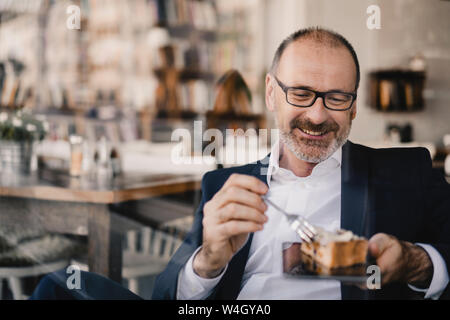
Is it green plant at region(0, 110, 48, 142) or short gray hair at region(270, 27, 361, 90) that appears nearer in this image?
short gray hair at region(270, 27, 361, 90)

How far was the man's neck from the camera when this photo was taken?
1.19m

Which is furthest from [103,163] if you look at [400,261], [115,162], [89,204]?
A: [400,261]

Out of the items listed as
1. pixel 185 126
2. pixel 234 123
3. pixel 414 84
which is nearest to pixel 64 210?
pixel 185 126

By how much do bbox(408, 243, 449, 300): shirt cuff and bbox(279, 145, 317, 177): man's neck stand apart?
1.27 ft

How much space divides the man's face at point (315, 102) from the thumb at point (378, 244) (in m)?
0.27

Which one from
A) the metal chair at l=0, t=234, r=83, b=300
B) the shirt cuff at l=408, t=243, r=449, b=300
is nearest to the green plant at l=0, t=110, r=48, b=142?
the metal chair at l=0, t=234, r=83, b=300

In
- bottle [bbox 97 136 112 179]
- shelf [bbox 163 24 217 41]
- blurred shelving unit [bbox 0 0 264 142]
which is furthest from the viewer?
bottle [bbox 97 136 112 179]

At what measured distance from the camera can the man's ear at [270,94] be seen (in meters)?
1.20

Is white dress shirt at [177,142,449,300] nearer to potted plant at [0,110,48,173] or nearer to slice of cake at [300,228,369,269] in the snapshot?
slice of cake at [300,228,369,269]

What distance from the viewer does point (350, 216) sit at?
1.17 metres

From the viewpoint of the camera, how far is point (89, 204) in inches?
62.6

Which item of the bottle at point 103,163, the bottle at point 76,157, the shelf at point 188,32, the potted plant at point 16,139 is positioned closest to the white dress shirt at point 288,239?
the shelf at point 188,32

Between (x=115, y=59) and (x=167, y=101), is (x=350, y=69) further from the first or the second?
(x=115, y=59)

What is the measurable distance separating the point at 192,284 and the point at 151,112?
3.76ft
